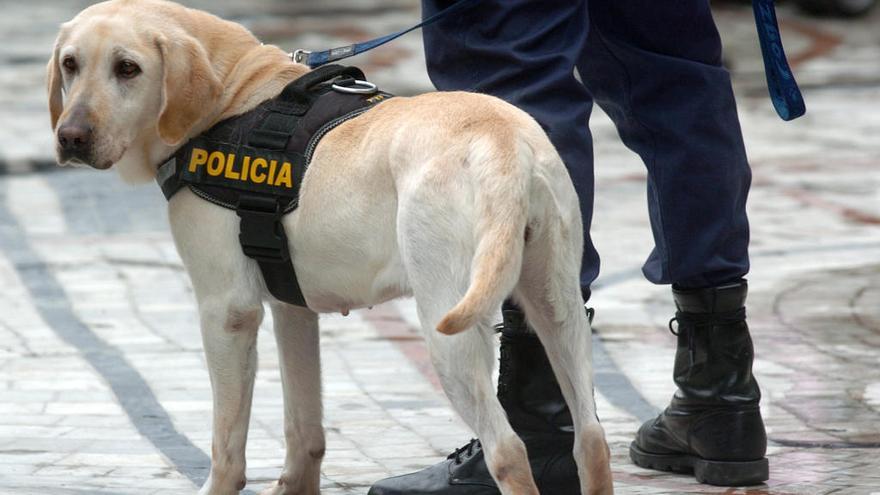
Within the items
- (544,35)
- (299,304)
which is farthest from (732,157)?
(299,304)

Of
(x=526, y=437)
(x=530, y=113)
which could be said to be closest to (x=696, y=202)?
(x=530, y=113)

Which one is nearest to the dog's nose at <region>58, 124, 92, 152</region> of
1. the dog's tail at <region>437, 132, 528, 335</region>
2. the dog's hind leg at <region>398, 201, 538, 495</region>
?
the dog's hind leg at <region>398, 201, 538, 495</region>

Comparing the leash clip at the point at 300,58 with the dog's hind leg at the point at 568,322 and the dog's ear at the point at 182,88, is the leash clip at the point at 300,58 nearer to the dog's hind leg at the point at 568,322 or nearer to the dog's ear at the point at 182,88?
the dog's ear at the point at 182,88

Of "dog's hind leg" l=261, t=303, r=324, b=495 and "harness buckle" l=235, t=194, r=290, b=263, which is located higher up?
"harness buckle" l=235, t=194, r=290, b=263

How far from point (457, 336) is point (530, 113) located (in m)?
0.73

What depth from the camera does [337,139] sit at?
345 cm

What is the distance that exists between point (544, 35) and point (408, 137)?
56 centimetres

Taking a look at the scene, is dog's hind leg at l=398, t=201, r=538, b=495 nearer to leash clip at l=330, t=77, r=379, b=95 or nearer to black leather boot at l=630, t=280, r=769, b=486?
leash clip at l=330, t=77, r=379, b=95

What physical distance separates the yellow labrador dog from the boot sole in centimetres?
65

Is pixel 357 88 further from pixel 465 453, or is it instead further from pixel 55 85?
pixel 465 453

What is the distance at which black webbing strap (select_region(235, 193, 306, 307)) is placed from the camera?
3459 mm

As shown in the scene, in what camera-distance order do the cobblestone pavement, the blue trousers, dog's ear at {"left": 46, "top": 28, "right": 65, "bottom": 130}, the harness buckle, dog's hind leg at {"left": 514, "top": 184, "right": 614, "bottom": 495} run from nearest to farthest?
dog's hind leg at {"left": 514, "top": 184, "right": 614, "bottom": 495} → the harness buckle → dog's ear at {"left": 46, "top": 28, "right": 65, "bottom": 130} → the blue trousers → the cobblestone pavement

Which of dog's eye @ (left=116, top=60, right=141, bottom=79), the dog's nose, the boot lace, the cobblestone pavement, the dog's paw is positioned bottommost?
the cobblestone pavement

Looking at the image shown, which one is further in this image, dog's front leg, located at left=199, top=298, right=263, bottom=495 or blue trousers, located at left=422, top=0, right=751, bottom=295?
blue trousers, located at left=422, top=0, right=751, bottom=295
